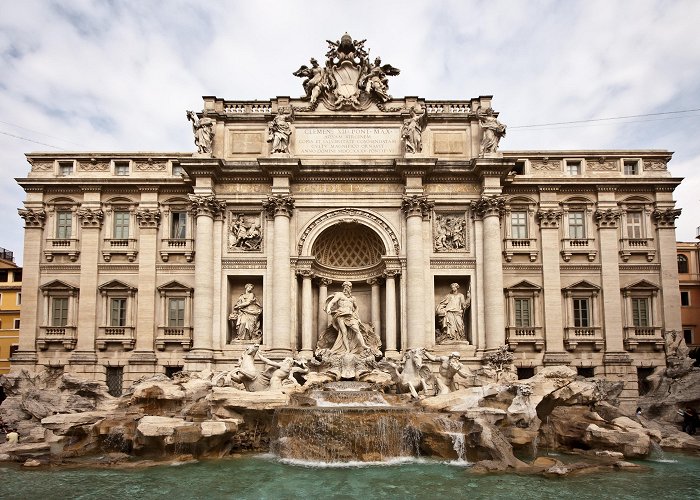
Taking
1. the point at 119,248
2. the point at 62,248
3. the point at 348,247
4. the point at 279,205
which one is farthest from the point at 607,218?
the point at 62,248

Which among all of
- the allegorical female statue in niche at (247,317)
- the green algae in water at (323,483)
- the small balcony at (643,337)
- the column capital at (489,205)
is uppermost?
the column capital at (489,205)

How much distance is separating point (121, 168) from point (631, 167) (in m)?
26.4

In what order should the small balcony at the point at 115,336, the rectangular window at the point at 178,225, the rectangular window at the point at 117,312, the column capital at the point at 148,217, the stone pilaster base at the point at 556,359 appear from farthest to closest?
the rectangular window at the point at 178,225 → the column capital at the point at 148,217 → the rectangular window at the point at 117,312 → the small balcony at the point at 115,336 → the stone pilaster base at the point at 556,359

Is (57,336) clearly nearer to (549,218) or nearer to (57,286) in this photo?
(57,286)

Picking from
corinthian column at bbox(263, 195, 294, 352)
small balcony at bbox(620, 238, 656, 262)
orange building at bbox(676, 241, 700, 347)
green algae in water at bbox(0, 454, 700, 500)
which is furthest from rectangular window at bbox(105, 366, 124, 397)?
orange building at bbox(676, 241, 700, 347)

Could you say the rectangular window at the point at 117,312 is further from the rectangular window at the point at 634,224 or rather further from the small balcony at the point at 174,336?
the rectangular window at the point at 634,224

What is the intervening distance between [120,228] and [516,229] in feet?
66.2

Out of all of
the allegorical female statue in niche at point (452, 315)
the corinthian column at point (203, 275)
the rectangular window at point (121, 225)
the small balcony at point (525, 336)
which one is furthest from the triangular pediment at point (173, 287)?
the small balcony at point (525, 336)

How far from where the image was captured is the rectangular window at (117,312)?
1080 inches

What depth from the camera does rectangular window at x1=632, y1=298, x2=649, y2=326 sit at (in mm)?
27281

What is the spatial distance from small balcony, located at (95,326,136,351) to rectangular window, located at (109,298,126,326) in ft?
1.19

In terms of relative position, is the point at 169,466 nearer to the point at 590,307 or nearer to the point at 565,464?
the point at 565,464

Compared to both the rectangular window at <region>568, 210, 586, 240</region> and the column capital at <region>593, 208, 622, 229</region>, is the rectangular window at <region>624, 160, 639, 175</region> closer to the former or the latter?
the column capital at <region>593, 208, 622, 229</region>

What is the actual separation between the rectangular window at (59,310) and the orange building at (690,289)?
3634 cm
